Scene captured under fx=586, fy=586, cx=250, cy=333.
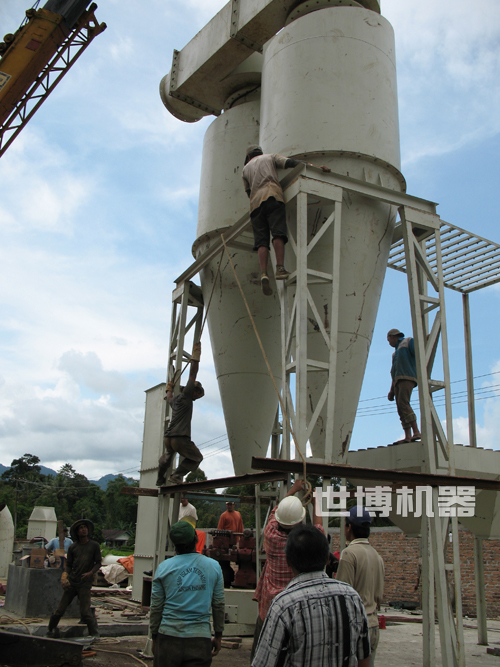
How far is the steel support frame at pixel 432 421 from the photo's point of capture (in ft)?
19.9

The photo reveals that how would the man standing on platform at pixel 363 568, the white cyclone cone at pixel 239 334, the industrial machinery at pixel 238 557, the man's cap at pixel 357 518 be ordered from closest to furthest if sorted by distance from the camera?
the man standing on platform at pixel 363 568
the man's cap at pixel 357 518
the industrial machinery at pixel 238 557
the white cyclone cone at pixel 239 334

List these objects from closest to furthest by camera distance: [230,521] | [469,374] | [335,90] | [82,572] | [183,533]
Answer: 1. [183,533]
2. [335,90]
3. [82,572]
4. [469,374]
5. [230,521]

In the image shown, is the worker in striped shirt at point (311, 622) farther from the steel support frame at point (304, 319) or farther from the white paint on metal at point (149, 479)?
the white paint on metal at point (149, 479)

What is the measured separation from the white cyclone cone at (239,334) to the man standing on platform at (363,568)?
4787 millimetres

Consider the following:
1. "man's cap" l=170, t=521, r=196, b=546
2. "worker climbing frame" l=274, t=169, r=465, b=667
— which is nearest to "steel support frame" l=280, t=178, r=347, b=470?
"worker climbing frame" l=274, t=169, r=465, b=667

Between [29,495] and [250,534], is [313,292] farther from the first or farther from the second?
[29,495]

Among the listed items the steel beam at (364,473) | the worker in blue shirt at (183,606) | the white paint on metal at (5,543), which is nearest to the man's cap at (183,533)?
the worker in blue shirt at (183,606)

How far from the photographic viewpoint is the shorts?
7020 millimetres

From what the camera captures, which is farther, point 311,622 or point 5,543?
point 5,543

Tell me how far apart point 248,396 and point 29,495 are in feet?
195

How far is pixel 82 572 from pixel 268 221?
5.30 meters

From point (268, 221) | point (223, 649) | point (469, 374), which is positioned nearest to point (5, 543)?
point (223, 649)

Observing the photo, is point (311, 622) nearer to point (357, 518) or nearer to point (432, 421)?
point (357, 518)

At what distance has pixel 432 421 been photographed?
6.94 metres
